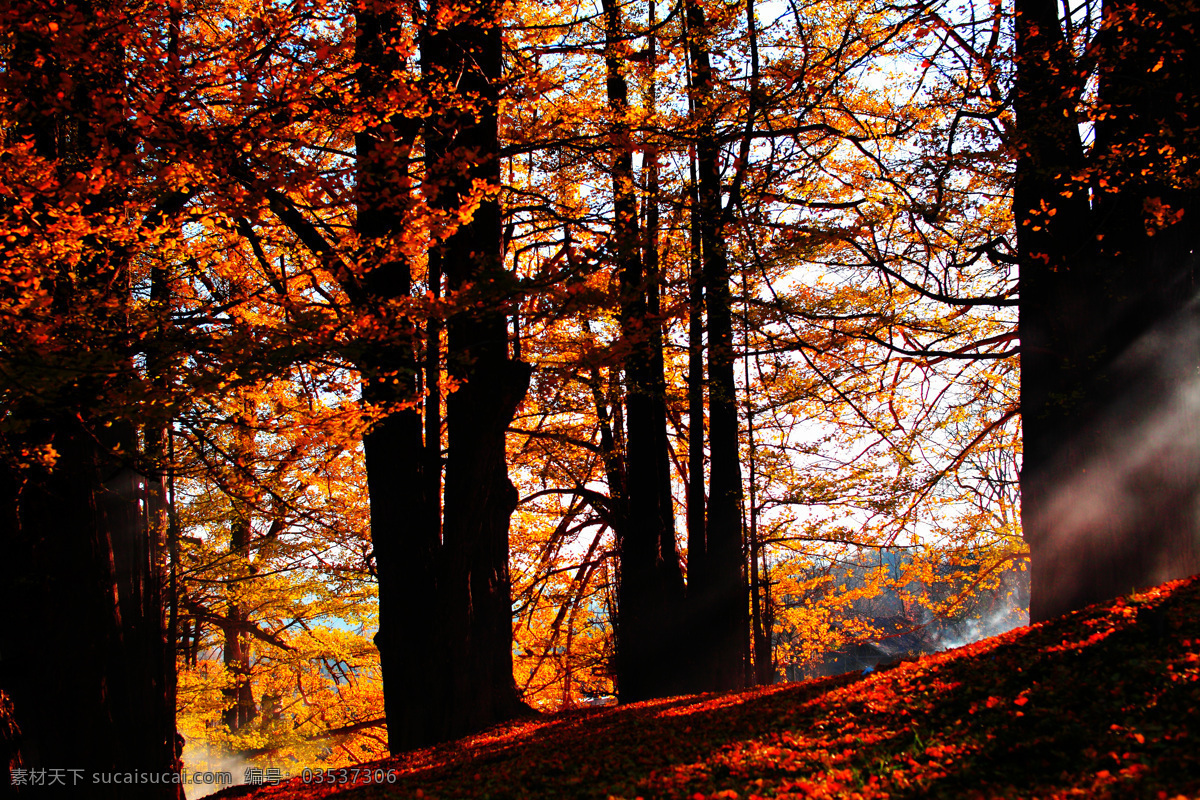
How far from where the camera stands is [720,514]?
10.5 m

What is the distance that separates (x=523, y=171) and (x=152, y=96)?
6.74 meters

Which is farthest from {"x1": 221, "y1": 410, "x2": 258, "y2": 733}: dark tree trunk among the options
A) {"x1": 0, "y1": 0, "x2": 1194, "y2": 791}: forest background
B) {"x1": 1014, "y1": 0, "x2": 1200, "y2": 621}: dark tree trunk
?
{"x1": 1014, "y1": 0, "x2": 1200, "y2": 621}: dark tree trunk

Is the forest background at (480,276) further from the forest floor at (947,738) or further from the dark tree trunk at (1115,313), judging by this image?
the forest floor at (947,738)

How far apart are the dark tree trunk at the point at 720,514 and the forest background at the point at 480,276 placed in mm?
53

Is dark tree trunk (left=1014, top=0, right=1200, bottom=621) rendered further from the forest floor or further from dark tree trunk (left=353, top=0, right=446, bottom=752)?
A: dark tree trunk (left=353, top=0, right=446, bottom=752)

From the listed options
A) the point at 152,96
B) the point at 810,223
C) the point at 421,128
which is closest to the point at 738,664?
the point at 810,223

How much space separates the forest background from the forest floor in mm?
2847

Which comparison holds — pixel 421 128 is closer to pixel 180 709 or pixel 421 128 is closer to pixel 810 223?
pixel 810 223

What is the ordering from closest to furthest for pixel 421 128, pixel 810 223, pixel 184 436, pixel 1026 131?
pixel 1026 131
pixel 184 436
pixel 421 128
pixel 810 223

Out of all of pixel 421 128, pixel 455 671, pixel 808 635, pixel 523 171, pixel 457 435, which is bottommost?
pixel 808 635

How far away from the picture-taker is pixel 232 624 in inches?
655

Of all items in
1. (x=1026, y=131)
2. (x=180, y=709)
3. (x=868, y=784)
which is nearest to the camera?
(x=868, y=784)

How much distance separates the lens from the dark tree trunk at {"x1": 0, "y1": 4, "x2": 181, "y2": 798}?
5.74 metres

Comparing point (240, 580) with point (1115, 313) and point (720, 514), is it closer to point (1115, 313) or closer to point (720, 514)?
point (720, 514)
